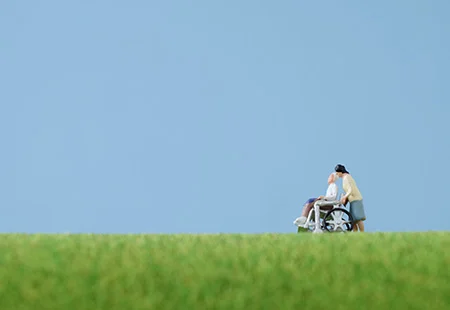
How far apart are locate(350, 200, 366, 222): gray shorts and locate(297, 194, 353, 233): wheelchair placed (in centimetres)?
10

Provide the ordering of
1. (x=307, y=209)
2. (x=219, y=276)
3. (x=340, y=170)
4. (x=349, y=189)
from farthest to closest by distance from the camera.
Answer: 1. (x=307, y=209)
2. (x=340, y=170)
3. (x=349, y=189)
4. (x=219, y=276)

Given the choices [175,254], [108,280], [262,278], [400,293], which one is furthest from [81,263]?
[400,293]

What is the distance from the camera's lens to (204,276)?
202 inches

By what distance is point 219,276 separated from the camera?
16.9 feet

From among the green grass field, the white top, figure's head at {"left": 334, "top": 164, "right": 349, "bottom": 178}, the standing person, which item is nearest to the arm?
the standing person

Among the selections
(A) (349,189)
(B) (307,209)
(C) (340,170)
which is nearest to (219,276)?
(A) (349,189)

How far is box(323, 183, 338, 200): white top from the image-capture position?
13.3 m

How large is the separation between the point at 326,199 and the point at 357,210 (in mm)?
672

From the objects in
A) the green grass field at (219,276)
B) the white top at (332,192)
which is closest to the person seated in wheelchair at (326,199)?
the white top at (332,192)

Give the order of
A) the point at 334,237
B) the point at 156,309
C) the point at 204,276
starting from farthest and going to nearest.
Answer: the point at 334,237 < the point at 204,276 < the point at 156,309

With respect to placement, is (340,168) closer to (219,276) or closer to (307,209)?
(307,209)

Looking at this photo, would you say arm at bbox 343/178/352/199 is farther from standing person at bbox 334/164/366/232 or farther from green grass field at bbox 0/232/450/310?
green grass field at bbox 0/232/450/310

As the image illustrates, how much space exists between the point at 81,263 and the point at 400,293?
99.0 inches

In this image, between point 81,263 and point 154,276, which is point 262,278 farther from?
point 81,263
